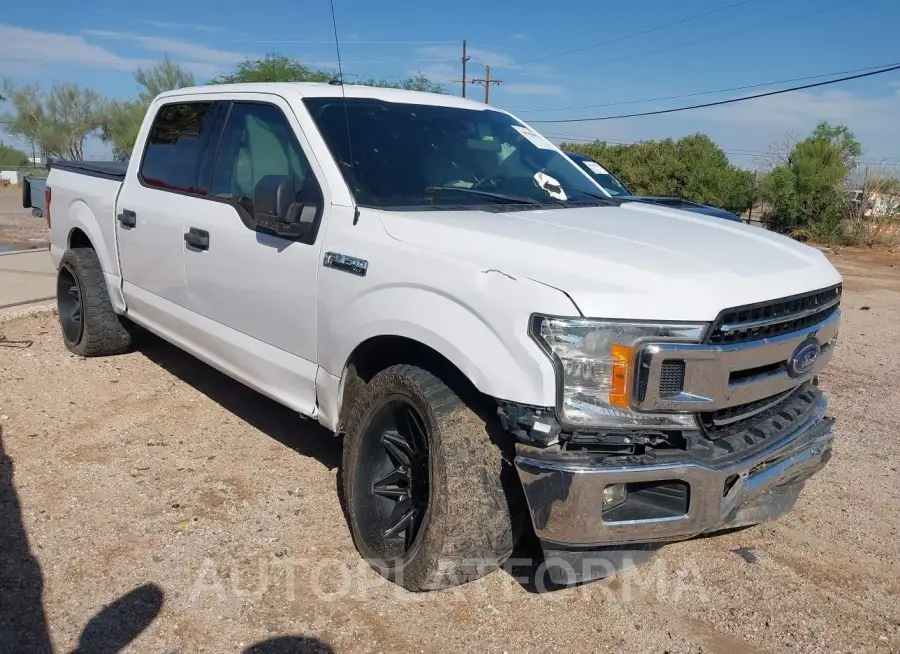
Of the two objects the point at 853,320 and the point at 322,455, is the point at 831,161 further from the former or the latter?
the point at 322,455

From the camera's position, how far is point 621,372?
2496 mm

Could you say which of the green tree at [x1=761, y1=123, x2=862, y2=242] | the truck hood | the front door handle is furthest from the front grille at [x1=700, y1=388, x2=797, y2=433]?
the green tree at [x1=761, y1=123, x2=862, y2=242]

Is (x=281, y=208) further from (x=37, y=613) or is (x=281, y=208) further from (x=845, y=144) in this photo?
(x=845, y=144)

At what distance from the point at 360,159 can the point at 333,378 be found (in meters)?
1.00

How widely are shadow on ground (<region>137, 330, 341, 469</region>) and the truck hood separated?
1825 mm

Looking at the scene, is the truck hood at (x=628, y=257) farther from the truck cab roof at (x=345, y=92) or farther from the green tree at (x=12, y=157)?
the green tree at (x=12, y=157)

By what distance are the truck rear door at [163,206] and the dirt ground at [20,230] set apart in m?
5.92

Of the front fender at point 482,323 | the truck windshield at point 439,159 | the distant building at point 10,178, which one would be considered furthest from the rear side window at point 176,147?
the distant building at point 10,178

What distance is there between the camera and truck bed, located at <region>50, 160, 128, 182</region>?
17.9 ft

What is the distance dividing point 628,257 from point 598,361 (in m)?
0.45

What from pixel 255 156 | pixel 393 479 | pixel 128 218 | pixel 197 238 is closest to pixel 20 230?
pixel 128 218

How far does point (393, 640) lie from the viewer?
113 inches

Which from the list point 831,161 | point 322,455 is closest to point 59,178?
point 322,455

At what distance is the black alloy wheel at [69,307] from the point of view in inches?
243
